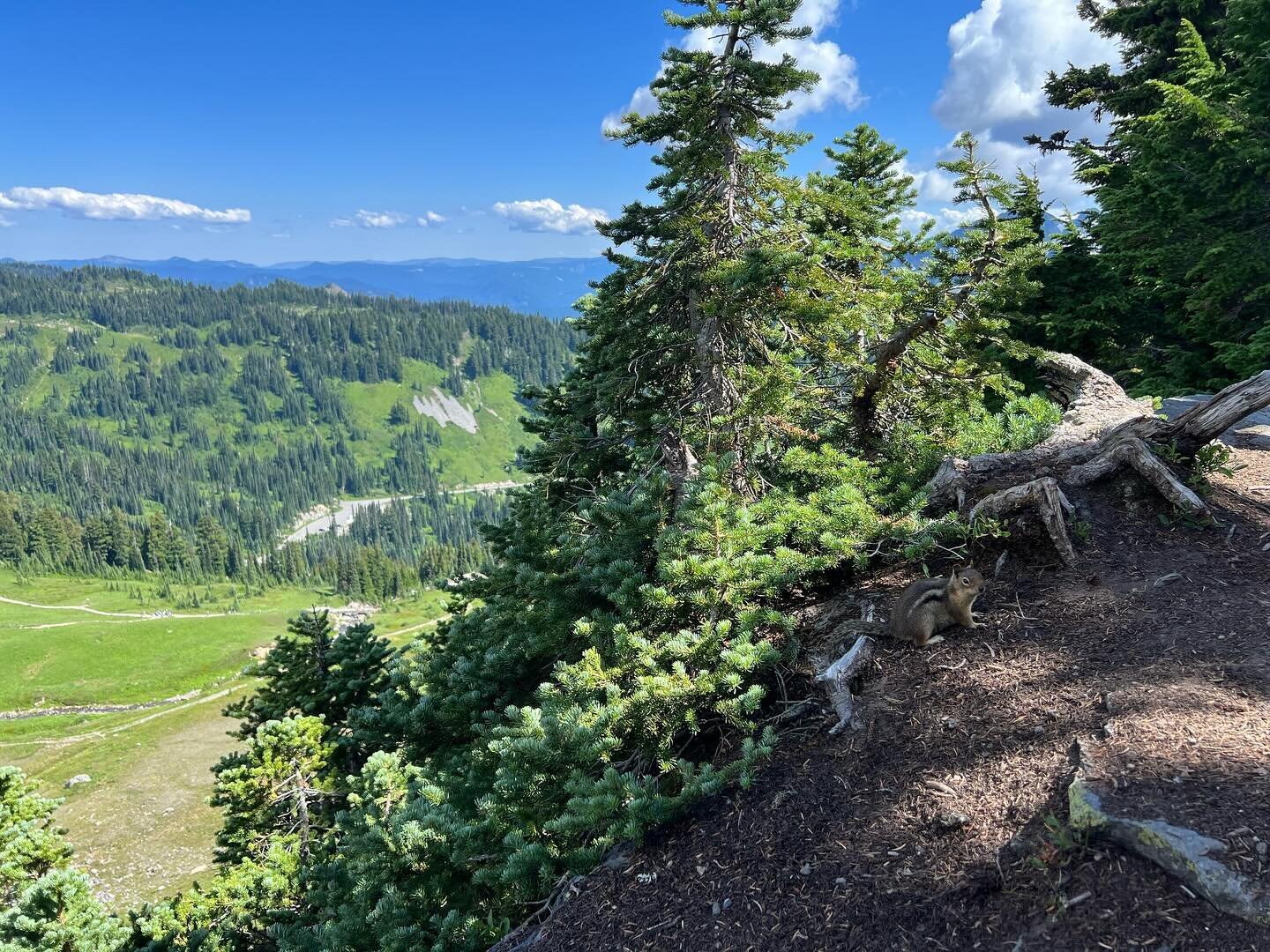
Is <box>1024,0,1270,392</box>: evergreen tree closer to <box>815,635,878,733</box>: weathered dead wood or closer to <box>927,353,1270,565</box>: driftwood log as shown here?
<box>927,353,1270,565</box>: driftwood log

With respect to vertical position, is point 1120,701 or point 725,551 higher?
point 725,551

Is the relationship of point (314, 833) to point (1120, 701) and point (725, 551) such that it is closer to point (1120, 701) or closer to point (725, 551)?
point (725, 551)

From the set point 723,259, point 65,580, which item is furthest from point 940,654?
point 65,580

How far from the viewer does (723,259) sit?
10422mm

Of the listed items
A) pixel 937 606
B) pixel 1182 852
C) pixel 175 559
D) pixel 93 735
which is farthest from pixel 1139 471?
pixel 175 559

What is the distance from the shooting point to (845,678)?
20.9 ft

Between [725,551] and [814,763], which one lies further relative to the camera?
[725,551]

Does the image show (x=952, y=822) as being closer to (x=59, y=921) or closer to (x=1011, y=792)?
(x=1011, y=792)

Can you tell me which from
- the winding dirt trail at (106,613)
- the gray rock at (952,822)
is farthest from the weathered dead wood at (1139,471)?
the winding dirt trail at (106,613)

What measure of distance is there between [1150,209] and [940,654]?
16.9 meters

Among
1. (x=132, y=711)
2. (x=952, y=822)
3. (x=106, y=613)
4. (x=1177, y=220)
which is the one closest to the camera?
(x=952, y=822)

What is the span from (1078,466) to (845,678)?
4.06 m

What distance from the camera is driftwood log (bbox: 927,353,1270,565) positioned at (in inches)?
285

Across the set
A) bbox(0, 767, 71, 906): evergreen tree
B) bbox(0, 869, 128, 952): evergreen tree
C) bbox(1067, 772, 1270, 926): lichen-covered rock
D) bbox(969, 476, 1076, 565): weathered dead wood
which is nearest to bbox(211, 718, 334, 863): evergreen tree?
bbox(0, 869, 128, 952): evergreen tree
